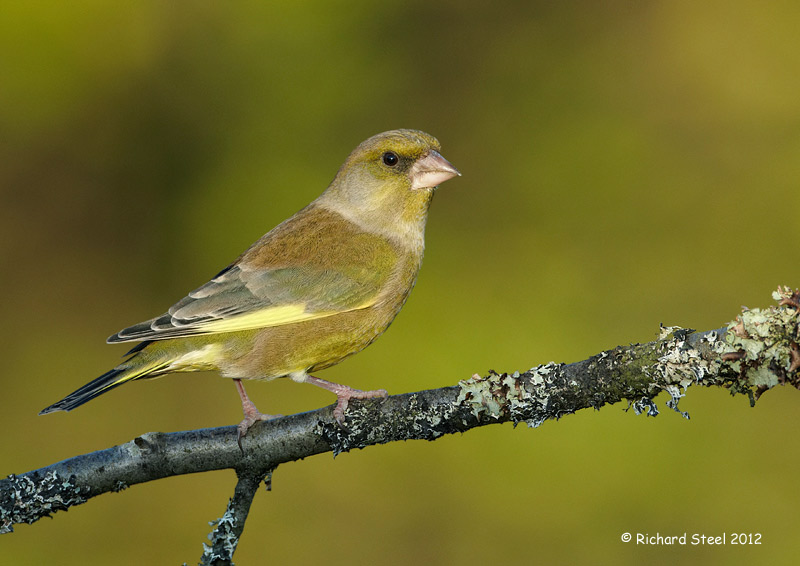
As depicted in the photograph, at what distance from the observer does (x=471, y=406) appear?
279 cm

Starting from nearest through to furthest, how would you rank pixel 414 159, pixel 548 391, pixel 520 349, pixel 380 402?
pixel 548 391
pixel 380 402
pixel 414 159
pixel 520 349

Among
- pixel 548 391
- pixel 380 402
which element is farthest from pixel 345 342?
pixel 548 391

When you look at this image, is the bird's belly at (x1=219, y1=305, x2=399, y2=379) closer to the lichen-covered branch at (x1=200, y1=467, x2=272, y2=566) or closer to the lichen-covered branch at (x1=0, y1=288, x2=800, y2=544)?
the lichen-covered branch at (x1=0, y1=288, x2=800, y2=544)

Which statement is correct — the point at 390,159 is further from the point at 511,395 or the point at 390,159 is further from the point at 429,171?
the point at 511,395

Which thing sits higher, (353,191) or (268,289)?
(353,191)

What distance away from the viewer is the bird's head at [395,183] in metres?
4.52

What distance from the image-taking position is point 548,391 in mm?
2689

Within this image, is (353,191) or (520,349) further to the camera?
(520,349)

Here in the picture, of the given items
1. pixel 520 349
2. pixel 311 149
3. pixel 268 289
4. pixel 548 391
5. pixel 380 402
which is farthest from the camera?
pixel 311 149

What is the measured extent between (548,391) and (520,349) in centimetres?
240

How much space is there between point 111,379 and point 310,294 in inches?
38.3

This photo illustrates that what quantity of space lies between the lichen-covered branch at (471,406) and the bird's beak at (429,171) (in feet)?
5.57

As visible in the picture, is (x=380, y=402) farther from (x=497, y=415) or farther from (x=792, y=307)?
(x=792, y=307)

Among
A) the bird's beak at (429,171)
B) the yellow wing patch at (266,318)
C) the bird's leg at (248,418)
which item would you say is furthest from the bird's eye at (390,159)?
the bird's leg at (248,418)
